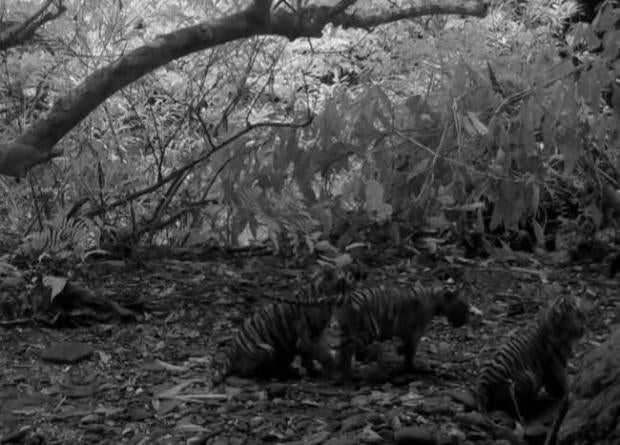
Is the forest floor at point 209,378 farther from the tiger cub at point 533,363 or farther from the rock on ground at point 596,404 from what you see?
the rock on ground at point 596,404

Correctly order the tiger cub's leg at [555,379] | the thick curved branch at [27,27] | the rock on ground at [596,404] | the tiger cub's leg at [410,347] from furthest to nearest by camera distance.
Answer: the thick curved branch at [27,27], the tiger cub's leg at [410,347], the tiger cub's leg at [555,379], the rock on ground at [596,404]

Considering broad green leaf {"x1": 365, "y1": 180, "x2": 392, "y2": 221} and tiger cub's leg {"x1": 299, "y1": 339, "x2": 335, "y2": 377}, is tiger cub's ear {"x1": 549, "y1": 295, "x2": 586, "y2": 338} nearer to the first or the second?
tiger cub's leg {"x1": 299, "y1": 339, "x2": 335, "y2": 377}

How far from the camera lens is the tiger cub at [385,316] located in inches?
138

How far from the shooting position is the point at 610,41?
391cm

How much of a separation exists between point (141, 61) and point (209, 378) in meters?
1.74

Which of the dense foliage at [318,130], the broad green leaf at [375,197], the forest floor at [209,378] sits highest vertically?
the dense foliage at [318,130]

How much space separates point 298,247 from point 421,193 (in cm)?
91

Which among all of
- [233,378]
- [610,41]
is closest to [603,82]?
[610,41]

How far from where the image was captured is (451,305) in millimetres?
3740

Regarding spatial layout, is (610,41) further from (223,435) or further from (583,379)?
(223,435)

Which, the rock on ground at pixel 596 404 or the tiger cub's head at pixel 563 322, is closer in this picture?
the rock on ground at pixel 596 404

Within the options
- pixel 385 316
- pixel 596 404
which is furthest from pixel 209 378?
pixel 596 404

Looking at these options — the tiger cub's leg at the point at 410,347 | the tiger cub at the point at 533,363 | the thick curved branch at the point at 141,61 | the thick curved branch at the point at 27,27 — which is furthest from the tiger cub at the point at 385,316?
the thick curved branch at the point at 27,27

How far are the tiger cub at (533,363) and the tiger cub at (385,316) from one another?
45 centimetres
